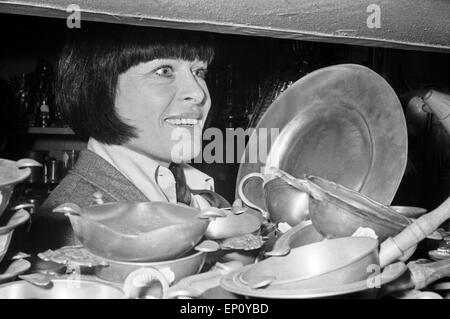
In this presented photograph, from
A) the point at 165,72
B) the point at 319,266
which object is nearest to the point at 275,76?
the point at 165,72

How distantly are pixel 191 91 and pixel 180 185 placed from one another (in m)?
0.33

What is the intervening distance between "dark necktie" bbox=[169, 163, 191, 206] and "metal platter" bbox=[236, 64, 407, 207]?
20 cm

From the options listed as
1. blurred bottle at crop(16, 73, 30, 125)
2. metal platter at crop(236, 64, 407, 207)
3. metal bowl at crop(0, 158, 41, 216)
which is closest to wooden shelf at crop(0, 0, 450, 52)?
metal platter at crop(236, 64, 407, 207)

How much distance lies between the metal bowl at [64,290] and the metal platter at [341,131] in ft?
1.78

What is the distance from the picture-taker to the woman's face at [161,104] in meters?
1.00

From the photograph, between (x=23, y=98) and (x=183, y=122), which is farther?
(x=23, y=98)

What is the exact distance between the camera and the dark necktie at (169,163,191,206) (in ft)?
4.01

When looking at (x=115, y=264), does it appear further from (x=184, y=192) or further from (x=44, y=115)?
(x=44, y=115)

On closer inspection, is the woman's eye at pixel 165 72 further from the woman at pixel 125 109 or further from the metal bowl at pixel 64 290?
the metal bowl at pixel 64 290

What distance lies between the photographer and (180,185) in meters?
1.25

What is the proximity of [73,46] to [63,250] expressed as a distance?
0.57m

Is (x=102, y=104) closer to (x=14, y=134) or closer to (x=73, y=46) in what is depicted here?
(x=73, y=46)

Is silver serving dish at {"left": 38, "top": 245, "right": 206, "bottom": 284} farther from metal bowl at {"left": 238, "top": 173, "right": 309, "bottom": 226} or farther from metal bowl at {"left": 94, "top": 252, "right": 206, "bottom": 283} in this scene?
metal bowl at {"left": 238, "top": 173, "right": 309, "bottom": 226}
